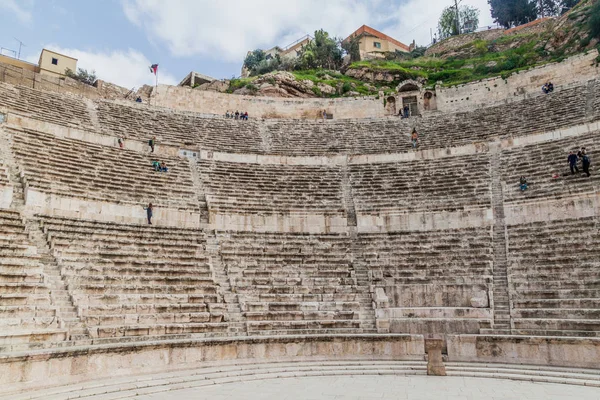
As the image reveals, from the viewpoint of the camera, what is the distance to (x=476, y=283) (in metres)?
12.1

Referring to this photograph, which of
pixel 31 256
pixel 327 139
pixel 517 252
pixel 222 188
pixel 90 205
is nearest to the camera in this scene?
pixel 31 256

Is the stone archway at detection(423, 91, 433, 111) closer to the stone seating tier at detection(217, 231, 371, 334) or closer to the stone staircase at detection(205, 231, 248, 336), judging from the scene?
the stone seating tier at detection(217, 231, 371, 334)

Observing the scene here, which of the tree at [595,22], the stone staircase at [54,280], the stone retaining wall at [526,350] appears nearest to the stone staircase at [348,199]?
the stone retaining wall at [526,350]

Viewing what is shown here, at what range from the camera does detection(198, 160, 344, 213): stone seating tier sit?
655 inches

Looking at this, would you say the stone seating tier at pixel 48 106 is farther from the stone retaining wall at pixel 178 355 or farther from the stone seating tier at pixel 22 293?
the stone retaining wall at pixel 178 355

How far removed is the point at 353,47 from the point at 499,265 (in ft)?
128

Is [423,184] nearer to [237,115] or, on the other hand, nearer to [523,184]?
[523,184]

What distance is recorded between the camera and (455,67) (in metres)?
38.3

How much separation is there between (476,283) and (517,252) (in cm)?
217

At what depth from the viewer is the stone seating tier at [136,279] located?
10188mm

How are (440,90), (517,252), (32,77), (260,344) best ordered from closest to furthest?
(260,344)
(517,252)
(32,77)
(440,90)

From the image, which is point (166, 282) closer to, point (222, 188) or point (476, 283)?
point (222, 188)

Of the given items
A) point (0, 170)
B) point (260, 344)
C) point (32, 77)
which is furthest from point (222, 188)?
point (32, 77)

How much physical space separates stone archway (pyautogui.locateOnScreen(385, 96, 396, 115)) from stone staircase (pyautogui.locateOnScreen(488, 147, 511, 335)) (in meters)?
11.1
